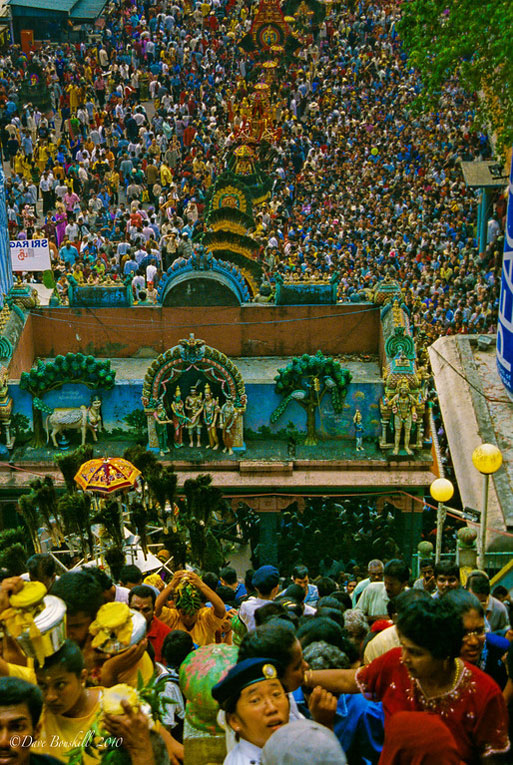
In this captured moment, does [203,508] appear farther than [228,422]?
No

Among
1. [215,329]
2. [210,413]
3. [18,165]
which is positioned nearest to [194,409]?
[210,413]

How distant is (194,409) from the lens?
1734 centimetres

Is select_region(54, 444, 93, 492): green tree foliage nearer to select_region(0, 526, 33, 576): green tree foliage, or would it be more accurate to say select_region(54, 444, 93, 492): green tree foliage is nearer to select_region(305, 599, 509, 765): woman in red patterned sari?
select_region(0, 526, 33, 576): green tree foliage

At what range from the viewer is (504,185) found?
2759cm

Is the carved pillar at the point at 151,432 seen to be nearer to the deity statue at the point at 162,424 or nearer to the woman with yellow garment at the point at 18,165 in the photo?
the deity statue at the point at 162,424

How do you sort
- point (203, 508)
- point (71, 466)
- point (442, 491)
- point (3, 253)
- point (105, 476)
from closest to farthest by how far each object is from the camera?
point (442, 491) → point (105, 476) → point (71, 466) → point (203, 508) → point (3, 253)

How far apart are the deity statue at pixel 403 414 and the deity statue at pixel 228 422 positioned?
2.49 meters

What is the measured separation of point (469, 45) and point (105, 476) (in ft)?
54.5

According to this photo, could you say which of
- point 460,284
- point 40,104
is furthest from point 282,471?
point 40,104

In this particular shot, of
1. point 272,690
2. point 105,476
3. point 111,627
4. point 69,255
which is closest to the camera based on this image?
point 272,690

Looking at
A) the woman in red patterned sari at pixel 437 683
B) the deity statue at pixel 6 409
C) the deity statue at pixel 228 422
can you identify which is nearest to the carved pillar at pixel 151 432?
the deity statue at pixel 228 422

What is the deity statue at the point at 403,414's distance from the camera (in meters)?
17.1

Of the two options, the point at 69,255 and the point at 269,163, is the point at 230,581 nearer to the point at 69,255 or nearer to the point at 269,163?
the point at 69,255

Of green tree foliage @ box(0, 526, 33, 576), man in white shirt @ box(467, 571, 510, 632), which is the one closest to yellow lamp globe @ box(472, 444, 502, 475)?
man in white shirt @ box(467, 571, 510, 632)
